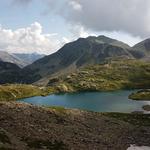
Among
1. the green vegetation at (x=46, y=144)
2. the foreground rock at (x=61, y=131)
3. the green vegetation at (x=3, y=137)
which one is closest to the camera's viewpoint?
the green vegetation at (x=3, y=137)

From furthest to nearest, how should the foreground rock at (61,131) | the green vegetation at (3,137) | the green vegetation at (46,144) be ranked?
the foreground rock at (61,131)
the green vegetation at (46,144)
the green vegetation at (3,137)

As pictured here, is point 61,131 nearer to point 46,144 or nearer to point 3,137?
point 46,144

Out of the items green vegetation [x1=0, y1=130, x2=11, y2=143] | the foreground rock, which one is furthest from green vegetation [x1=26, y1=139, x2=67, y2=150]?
green vegetation [x1=0, y1=130, x2=11, y2=143]

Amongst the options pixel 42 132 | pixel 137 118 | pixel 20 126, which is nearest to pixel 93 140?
pixel 42 132

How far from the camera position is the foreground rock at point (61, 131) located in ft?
215

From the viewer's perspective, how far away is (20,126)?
72.1m

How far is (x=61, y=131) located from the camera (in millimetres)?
78188

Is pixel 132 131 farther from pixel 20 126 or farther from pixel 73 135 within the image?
pixel 20 126

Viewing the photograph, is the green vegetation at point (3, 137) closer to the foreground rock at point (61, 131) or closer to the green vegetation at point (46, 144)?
the foreground rock at point (61, 131)

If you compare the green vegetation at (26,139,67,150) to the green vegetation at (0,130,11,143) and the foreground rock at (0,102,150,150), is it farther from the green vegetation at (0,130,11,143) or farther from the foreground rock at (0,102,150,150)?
the green vegetation at (0,130,11,143)

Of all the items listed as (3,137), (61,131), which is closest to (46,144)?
(3,137)

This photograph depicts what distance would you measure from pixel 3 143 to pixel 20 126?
47.2 ft

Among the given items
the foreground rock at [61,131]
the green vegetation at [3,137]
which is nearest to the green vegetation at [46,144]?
the foreground rock at [61,131]

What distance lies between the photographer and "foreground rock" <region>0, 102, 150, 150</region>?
215 ft
